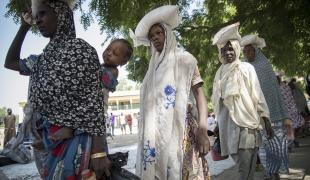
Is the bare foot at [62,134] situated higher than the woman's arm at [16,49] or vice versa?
the woman's arm at [16,49]

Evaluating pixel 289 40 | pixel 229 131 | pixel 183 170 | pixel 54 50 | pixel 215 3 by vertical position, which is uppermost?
pixel 215 3

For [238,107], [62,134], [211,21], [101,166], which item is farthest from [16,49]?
[211,21]

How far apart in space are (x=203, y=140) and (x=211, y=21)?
6.64m

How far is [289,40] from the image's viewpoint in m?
8.41

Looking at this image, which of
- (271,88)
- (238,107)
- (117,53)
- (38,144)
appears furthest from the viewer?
(271,88)

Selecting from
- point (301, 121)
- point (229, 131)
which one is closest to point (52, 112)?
point (229, 131)

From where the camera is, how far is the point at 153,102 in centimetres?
346

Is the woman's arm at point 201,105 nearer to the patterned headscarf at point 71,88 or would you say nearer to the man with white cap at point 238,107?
the patterned headscarf at point 71,88

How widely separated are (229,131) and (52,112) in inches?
109

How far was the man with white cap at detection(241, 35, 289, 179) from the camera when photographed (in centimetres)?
575

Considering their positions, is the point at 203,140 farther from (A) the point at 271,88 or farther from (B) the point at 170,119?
(A) the point at 271,88

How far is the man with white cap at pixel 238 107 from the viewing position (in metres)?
4.69

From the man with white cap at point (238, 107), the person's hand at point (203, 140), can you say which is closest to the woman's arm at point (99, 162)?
the person's hand at point (203, 140)

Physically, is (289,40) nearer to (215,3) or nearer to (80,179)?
(215,3)
